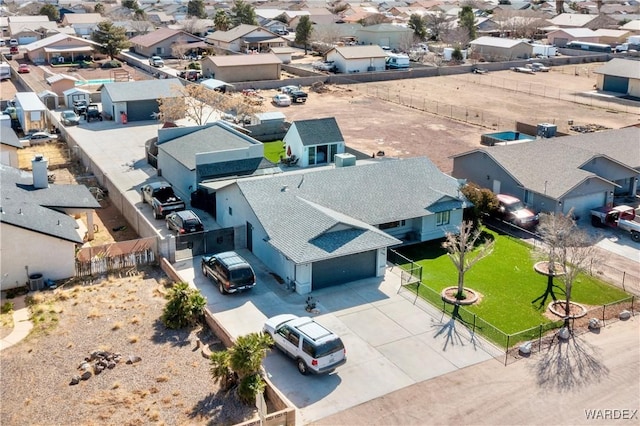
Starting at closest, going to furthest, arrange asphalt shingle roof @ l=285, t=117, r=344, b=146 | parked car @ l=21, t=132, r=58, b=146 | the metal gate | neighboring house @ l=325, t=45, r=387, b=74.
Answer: the metal gate < asphalt shingle roof @ l=285, t=117, r=344, b=146 < parked car @ l=21, t=132, r=58, b=146 < neighboring house @ l=325, t=45, r=387, b=74

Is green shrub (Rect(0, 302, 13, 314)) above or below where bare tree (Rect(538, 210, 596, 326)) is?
below

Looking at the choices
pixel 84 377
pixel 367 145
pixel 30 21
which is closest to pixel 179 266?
pixel 84 377

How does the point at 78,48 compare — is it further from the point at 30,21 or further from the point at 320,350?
the point at 320,350

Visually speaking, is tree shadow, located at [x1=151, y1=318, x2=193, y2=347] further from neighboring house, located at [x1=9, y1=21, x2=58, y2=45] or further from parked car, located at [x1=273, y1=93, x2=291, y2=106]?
neighboring house, located at [x1=9, y1=21, x2=58, y2=45]

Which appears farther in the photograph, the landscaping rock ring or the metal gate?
the metal gate

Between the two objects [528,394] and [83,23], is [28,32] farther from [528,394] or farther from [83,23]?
[528,394]

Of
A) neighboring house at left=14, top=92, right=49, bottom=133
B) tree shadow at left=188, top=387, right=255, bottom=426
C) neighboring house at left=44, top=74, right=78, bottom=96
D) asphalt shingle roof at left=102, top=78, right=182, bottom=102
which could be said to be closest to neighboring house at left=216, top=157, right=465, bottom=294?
tree shadow at left=188, top=387, right=255, bottom=426
